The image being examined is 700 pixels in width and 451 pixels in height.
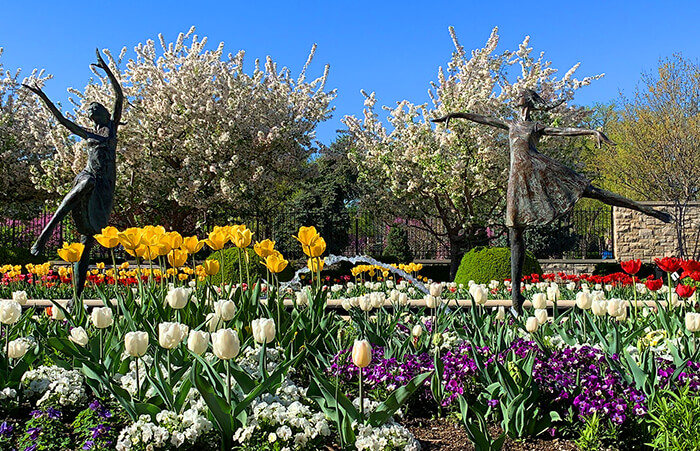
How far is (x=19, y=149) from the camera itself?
62.3 ft

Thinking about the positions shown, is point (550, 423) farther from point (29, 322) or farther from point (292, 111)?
point (292, 111)

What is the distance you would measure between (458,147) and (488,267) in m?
6.65

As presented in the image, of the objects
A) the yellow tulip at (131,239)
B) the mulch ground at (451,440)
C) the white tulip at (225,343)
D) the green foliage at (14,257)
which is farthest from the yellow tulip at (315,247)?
the green foliage at (14,257)

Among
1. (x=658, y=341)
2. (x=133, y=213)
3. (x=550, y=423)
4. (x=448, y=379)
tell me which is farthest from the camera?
(x=133, y=213)

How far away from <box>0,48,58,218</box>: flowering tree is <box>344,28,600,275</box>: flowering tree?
9.87 m

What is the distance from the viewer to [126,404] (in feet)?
7.98

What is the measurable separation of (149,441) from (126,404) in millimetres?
193

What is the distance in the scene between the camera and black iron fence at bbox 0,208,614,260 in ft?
61.2

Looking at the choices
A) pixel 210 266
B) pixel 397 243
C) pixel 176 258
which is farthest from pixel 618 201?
pixel 397 243

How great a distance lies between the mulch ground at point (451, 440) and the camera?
8.98 feet

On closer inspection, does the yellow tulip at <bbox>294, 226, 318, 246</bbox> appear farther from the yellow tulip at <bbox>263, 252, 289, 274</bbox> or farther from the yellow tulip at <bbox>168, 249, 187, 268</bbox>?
the yellow tulip at <bbox>168, 249, 187, 268</bbox>

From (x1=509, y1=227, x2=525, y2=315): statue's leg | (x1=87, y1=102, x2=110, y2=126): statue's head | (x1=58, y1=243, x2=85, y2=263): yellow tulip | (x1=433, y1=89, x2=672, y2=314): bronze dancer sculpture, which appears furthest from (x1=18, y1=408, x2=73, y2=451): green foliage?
(x1=87, y1=102, x2=110, y2=126): statue's head

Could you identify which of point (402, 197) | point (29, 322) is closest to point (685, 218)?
point (402, 197)

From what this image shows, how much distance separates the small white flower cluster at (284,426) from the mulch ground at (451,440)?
0.58m
